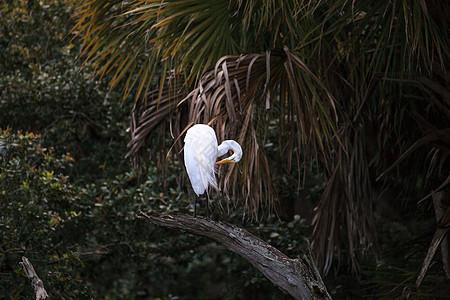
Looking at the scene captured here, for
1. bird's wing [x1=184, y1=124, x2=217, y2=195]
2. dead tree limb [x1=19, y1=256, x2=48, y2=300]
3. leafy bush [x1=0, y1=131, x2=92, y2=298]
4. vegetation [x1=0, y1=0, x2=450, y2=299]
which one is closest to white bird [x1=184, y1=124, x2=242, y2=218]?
bird's wing [x1=184, y1=124, x2=217, y2=195]

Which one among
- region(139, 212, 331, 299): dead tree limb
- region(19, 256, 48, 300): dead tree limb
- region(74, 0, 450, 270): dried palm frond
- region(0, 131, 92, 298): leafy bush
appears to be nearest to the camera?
region(139, 212, 331, 299): dead tree limb

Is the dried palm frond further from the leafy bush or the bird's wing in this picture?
the leafy bush

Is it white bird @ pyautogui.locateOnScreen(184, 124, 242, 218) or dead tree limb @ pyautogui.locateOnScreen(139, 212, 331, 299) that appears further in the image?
white bird @ pyautogui.locateOnScreen(184, 124, 242, 218)

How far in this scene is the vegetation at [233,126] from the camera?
3.30 m

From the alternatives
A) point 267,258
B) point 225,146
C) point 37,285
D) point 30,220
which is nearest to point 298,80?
point 225,146

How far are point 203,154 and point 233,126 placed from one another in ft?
1.19

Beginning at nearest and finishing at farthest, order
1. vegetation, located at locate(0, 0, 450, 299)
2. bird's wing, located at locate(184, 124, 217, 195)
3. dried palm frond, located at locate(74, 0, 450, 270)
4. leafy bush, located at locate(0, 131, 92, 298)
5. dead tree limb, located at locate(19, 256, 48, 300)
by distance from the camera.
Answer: dead tree limb, located at locate(19, 256, 48, 300)
bird's wing, located at locate(184, 124, 217, 195)
dried palm frond, located at locate(74, 0, 450, 270)
vegetation, located at locate(0, 0, 450, 299)
leafy bush, located at locate(0, 131, 92, 298)

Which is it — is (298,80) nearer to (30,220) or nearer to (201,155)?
(201,155)

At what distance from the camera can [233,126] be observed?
312 centimetres

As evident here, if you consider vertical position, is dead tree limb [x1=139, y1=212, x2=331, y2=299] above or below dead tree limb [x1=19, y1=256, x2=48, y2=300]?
above

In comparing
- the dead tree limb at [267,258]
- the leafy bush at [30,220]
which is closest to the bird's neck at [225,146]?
the dead tree limb at [267,258]

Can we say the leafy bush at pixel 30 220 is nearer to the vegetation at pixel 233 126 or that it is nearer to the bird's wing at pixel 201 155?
the vegetation at pixel 233 126

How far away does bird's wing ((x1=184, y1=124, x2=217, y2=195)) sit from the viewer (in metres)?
2.81

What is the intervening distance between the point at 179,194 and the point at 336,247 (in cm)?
122
